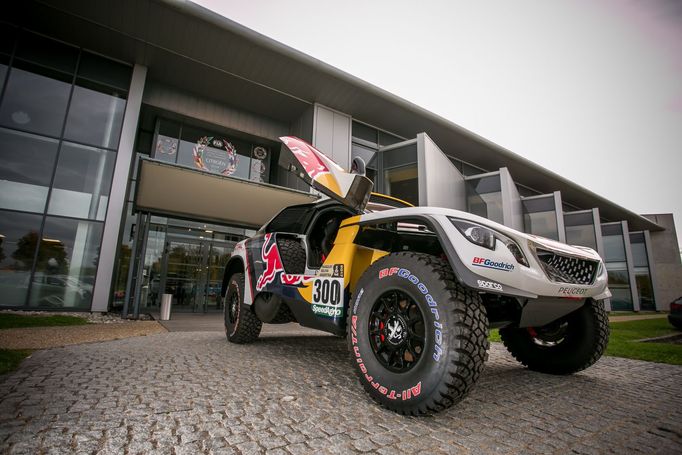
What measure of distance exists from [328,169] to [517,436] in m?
2.16

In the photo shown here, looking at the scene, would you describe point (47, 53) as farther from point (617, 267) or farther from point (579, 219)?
point (617, 267)

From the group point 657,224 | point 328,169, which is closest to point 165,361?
point 328,169

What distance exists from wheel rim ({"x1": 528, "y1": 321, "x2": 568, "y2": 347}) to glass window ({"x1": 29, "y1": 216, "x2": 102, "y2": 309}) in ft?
36.6

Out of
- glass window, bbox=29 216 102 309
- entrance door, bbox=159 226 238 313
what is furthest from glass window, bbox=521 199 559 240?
glass window, bbox=29 216 102 309

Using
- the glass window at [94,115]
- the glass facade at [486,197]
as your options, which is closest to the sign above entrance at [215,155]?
the glass window at [94,115]

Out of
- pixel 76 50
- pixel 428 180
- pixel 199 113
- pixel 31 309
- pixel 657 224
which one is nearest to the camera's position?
pixel 31 309

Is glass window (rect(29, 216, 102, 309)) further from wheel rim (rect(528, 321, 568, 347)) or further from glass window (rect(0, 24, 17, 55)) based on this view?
wheel rim (rect(528, 321, 568, 347))

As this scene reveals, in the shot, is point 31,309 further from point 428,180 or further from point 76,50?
point 428,180

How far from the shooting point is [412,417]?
1831mm

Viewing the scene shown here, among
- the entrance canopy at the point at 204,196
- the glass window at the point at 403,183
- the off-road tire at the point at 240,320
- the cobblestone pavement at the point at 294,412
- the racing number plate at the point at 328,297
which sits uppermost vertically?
the glass window at the point at 403,183

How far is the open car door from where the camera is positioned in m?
2.54

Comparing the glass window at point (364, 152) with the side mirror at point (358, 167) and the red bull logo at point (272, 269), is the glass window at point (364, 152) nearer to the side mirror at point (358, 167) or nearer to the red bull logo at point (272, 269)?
the red bull logo at point (272, 269)

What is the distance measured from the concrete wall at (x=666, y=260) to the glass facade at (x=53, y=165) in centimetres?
3748

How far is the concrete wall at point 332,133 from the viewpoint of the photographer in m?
12.6
